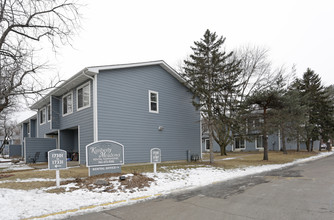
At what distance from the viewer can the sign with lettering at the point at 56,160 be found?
27.2 ft

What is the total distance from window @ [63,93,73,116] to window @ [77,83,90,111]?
57.4 inches

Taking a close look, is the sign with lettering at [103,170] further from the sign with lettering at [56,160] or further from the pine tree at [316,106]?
the pine tree at [316,106]

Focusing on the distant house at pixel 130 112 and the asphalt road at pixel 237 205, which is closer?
the asphalt road at pixel 237 205

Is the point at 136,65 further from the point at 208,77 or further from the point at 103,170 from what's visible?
the point at 103,170

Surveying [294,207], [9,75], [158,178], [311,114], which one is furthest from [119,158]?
[311,114]

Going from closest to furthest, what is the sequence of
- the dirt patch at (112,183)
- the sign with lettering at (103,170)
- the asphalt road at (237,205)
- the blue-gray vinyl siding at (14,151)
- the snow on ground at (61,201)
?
the asphalt road at (237,205) < the snow on ground at (61,201) < the dirt patch at (112,183) < the sign with lettering at (103,170) < the blue-gray vinyl siding at (14,151)

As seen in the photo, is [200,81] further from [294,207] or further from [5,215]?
[5,215]

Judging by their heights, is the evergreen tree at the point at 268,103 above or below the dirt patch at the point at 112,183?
above

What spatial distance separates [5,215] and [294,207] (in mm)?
6715

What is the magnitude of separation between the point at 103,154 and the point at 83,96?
Answer: 6.71m

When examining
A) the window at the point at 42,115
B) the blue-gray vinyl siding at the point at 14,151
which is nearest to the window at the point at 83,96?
the window at the point at 42,115

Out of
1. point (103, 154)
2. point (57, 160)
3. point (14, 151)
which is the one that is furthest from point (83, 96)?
point (14, 151)

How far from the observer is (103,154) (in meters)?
9.83

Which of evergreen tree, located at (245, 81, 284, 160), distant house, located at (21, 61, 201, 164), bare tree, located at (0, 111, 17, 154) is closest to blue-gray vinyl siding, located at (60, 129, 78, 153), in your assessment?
distant house, located at (21, 61, 201, 164)
